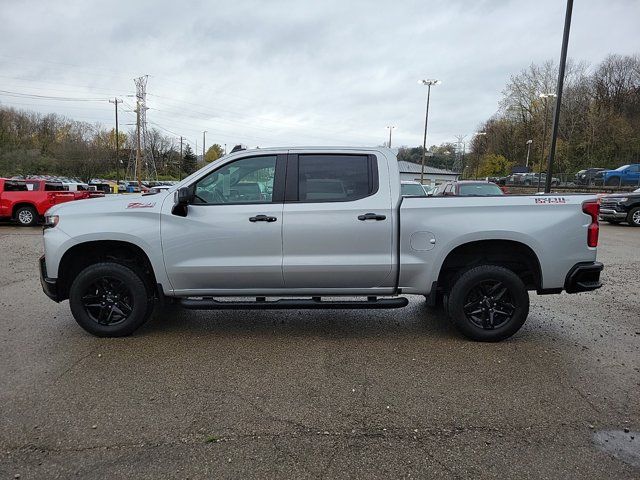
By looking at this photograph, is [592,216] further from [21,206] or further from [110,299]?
[21,206]

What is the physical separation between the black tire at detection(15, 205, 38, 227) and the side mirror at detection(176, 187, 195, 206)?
566 inches

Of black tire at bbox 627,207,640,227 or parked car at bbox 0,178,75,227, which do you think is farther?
black tire at bbox 627,207,640,227

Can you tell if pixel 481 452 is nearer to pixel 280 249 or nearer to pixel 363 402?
pixel 363 402

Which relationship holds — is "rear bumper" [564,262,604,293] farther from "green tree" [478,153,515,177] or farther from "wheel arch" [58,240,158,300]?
"green tree" [478,153,515,177]

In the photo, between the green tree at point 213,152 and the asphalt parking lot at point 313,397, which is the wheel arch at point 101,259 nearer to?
the asphalt parking lot at point 313,397

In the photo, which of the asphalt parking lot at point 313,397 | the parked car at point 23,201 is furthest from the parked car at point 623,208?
the parked car at point 23,201

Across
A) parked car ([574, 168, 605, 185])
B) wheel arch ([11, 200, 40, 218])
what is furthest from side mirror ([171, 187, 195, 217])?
parked car ([574, 168, 605, 185])

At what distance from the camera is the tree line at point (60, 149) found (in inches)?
2426

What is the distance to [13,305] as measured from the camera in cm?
601

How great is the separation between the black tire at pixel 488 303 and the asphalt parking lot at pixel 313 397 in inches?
6.9

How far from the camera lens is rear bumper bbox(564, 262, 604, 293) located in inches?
179

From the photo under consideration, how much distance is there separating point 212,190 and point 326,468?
2.90 meters

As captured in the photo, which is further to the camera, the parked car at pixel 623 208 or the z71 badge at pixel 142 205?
the parked car at pixel 623 208

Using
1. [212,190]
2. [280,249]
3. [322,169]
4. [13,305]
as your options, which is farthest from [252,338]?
[13,305]
